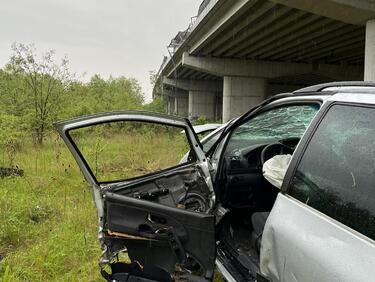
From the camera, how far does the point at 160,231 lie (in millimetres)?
2613

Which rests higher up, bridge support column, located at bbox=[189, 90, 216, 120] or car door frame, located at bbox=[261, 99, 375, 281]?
bridge support column, located at bbox=[189, 90, 216, 120]

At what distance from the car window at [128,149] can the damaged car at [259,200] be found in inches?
134

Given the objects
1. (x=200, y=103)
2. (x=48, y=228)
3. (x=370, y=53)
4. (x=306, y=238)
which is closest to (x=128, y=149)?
(x=48, y=228)

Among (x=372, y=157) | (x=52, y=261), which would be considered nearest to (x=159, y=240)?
(x=372, y=157)

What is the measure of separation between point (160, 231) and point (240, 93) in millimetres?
22802

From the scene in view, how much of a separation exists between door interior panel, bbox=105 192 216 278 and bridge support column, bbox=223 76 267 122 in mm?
22386

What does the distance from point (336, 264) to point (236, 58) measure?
23.2 meters

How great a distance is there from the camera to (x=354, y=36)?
1683 cm

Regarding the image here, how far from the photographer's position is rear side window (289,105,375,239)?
1.56 meters

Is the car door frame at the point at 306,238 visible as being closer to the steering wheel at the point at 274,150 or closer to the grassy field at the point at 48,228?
the steering wheel at the point at 274,150

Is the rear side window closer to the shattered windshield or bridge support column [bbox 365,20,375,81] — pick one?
the shattered windshield

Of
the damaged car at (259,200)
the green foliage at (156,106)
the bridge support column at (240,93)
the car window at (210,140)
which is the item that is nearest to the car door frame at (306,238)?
the damaged car at (259,200)

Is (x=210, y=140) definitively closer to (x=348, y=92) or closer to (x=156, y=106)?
(x=348, y=92)

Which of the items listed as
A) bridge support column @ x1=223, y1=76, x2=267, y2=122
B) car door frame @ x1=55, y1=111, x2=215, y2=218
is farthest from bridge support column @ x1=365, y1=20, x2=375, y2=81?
bridge support column @ x1=223, y1=76, x2=267, y2=122
